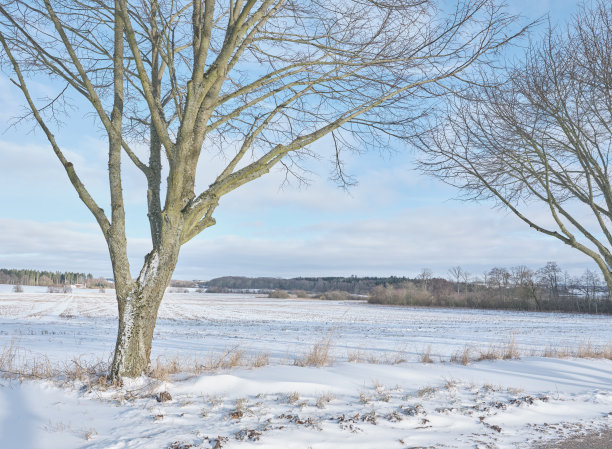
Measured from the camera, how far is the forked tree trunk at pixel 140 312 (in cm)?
447

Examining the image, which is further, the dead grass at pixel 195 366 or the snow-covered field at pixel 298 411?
the dead grass at pixel 195 366

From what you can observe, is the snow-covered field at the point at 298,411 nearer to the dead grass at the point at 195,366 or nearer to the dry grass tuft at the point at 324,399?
the dry grass tuft at the point at 324,399

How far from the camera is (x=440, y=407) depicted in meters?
4.23

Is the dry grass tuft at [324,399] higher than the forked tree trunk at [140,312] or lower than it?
lower

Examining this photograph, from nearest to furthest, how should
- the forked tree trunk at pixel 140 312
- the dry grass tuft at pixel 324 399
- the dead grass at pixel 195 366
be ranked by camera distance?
the dry grass tuft at pixel 324 399, the forked tree trunk at pixel 140 312, the dead grass at pixel 195 366

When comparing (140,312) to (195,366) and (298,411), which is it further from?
(298,411)

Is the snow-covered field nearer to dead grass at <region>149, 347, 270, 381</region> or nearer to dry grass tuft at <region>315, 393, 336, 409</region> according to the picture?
dry grass tuft at <region>315, 393, 336, 409</region>

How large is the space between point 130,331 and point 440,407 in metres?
3.41

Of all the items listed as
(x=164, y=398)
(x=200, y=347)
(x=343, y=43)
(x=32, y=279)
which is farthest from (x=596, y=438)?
(x=32, y=279)

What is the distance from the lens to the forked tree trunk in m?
4.47

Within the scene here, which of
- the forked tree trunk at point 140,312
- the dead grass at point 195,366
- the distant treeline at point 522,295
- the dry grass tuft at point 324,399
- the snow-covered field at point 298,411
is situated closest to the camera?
the snow-covered field at point 298,411

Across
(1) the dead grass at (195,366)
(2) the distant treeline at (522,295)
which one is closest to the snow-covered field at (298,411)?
(1) the dead grass at (195,366)

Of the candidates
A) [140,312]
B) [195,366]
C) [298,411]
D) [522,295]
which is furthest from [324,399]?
[522,295]

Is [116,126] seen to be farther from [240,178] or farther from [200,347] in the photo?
[200,347]
